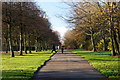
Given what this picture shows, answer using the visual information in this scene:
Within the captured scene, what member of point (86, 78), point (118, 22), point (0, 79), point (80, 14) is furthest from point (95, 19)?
point (0, 79)

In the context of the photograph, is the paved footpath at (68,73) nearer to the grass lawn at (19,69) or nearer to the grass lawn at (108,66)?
the grass lawn at (108,66)

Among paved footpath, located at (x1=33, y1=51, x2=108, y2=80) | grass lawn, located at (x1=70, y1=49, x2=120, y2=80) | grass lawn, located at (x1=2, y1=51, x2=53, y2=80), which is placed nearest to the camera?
paved footpath, located at (x1=33, y1=51, x2=108, y2=80)

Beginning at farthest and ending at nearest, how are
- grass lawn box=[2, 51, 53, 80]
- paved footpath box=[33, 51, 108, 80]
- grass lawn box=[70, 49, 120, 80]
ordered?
1. grass lawn box=[70, 49, 120, 80]
2. grass lawn box=[2, 51, 53, 80]
3. paved footpath box=[33, 51, 108, 80]

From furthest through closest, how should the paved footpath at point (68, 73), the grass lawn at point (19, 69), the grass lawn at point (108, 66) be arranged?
the grass lawn at point (108, 66)
the grass lawn at point (19, 69)
the paved footpath at point (68, 73)

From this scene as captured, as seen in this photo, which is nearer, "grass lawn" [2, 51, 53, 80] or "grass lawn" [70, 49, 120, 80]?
"grass lawn" [2, 51, 53, 80]

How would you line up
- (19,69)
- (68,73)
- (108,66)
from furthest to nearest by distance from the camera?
(108,66), (19,69), (68,73)

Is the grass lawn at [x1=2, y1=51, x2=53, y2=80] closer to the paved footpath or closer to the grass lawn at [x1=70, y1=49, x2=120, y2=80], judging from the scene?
the paved footpath

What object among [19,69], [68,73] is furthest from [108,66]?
[19,69]

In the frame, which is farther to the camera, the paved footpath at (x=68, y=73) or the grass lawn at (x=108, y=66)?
the grass lawn at (x=108, y=66)

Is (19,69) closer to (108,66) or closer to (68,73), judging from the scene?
(68,73)

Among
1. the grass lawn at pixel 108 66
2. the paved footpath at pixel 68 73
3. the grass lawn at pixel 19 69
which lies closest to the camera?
the paved footpath at pixel 68 73

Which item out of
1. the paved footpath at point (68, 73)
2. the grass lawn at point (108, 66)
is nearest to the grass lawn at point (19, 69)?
the paved footpath at point (68, 73)

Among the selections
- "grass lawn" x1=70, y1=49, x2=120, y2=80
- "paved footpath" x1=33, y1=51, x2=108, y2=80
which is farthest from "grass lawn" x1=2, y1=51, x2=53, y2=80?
"grass lawn" x1=70, y1=49, x2=120, y2=80

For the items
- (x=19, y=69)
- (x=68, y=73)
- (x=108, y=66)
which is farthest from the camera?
(x=108, y=66)
